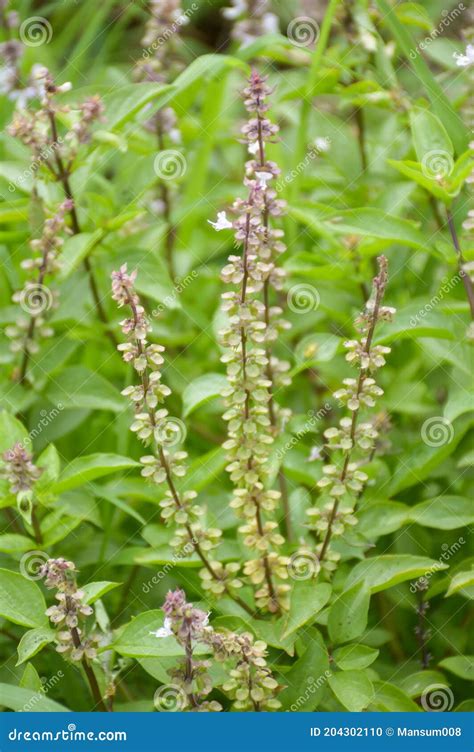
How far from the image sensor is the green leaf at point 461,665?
8.05 ft

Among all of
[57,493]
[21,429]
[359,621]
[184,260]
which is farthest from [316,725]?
[184,260]

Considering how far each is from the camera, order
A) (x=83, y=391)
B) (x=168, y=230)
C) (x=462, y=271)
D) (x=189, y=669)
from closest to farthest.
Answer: (x=189, y=669) < (x=462, y=271) < (x=83, y=391) < (x=168, y=230)

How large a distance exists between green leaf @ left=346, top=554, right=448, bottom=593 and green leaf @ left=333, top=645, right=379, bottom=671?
0.14m

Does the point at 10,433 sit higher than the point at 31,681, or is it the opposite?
the point at 10,433

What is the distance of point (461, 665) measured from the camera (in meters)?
2.47

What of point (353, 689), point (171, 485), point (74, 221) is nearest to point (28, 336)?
point (74, 221)

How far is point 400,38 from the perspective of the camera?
2934 millimetres

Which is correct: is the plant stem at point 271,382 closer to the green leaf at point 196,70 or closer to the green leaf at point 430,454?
the green leaf at point 430,454

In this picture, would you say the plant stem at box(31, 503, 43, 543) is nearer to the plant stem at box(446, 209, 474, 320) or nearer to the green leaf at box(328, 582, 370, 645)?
the green leaf at box(328, 582, 370, 645)

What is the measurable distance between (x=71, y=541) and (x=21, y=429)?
0.50 meters

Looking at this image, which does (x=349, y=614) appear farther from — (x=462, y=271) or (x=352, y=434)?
(x=462, y=271)

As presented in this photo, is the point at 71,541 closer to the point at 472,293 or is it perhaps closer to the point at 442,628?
the point at 442,628

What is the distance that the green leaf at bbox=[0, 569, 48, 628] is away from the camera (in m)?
2.27

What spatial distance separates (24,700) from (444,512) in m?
1.17
